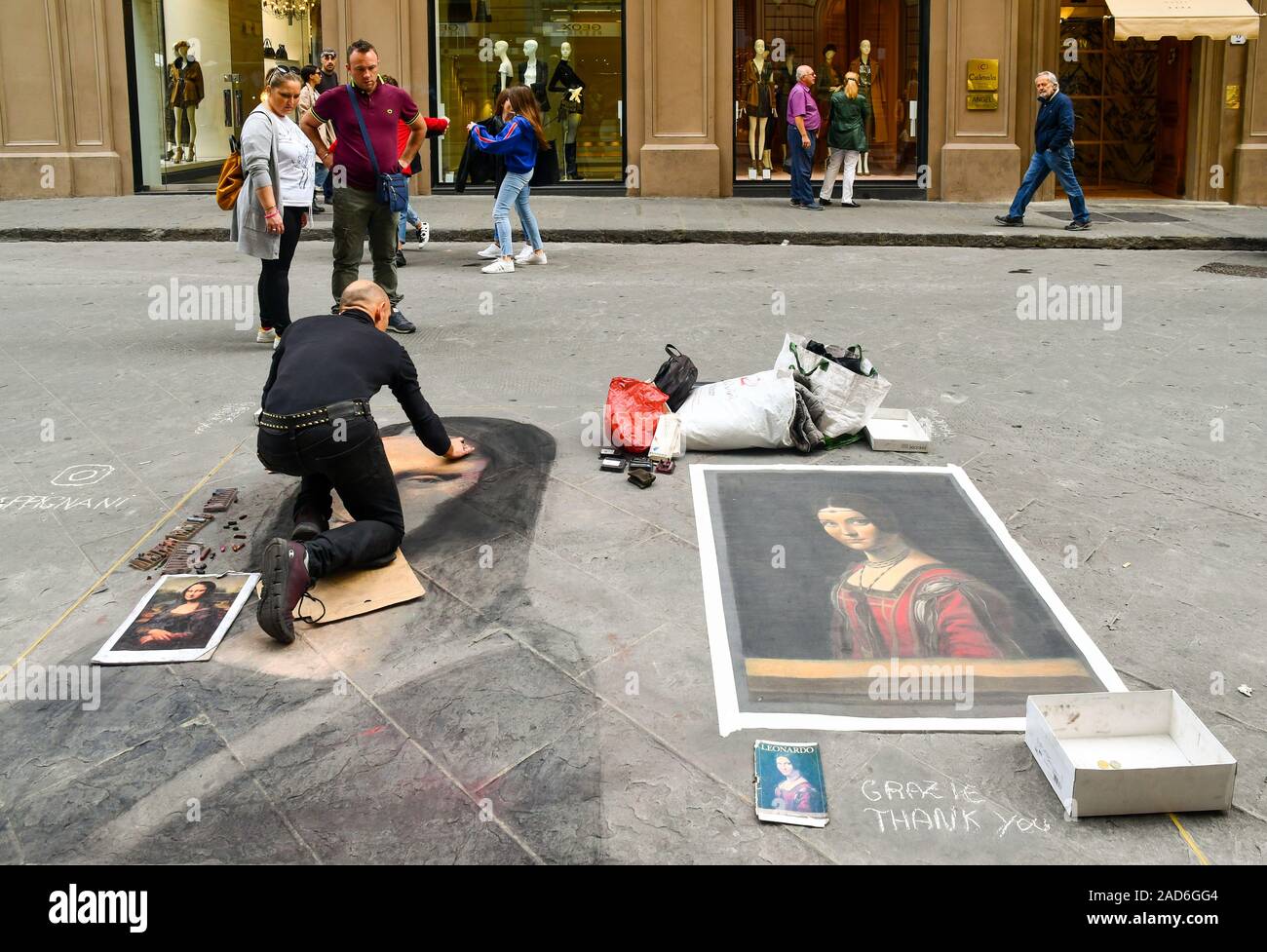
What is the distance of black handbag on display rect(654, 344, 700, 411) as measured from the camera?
253 inches

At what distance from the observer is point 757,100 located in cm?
1752

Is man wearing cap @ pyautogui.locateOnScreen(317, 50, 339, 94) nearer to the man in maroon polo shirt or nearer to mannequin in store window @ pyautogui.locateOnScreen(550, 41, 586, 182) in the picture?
mannequin in store window @ pyautogui.locateOnScreen(550, 41, 586, 182)

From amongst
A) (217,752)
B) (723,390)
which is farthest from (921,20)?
Answer: (217,752)

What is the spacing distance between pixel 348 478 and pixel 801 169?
12413mm

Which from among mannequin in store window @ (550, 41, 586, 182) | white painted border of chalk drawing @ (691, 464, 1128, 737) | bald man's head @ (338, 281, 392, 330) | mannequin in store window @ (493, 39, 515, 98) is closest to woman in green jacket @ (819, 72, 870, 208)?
mannequin in store window @ (550, 41, 586, 182)

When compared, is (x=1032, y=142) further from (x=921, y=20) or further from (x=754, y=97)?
(x=754, y=97)

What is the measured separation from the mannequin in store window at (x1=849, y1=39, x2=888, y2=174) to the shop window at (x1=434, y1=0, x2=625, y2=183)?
330 cm

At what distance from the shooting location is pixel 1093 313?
9.69 m

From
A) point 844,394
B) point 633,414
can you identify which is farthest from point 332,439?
point 844,394

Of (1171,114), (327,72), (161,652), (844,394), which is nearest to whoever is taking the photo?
(161,652)

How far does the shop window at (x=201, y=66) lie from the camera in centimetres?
1720

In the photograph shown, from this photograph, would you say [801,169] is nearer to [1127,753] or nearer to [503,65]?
[503,65]

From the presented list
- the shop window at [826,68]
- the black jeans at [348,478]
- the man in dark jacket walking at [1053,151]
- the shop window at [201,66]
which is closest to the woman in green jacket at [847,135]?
the shop window at [826,68]

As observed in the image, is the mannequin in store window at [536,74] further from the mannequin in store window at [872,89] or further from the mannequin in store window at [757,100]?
the mannequin in store window at [872,89]
